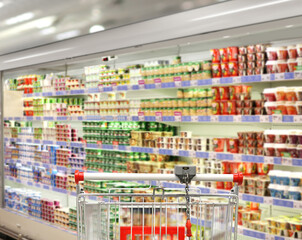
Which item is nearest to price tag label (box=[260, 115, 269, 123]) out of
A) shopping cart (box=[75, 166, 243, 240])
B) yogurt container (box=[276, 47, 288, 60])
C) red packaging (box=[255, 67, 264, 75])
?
red packaging (box=[255, 67, 264, 75])

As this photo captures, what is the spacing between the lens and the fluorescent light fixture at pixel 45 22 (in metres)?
4.95

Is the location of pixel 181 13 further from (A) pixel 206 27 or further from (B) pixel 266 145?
(B) pixel 266 145

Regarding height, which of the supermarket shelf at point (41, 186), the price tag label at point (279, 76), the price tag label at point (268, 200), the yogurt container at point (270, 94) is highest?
the price tag label at point (279, 76)

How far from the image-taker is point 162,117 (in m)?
4.96

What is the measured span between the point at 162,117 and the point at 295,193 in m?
1.73

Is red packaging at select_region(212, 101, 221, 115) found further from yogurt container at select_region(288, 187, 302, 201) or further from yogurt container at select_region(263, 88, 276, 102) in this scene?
yogurt container at select_region(288, 187, 302, 201)

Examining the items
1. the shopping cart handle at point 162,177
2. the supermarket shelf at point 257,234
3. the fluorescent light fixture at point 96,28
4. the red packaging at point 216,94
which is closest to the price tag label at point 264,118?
the red packaging at point 216,94

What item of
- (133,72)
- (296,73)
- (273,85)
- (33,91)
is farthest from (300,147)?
(33,91)

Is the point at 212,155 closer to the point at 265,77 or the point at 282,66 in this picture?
the point at 265,77

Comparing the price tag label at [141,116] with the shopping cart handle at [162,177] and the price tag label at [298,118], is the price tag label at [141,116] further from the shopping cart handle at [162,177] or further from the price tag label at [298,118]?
the shopping cart handle at [162,177]

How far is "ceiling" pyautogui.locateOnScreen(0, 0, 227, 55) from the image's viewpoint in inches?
164

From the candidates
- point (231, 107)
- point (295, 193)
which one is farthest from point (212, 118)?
point (295, 193)

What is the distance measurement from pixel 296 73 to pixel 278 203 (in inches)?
43.5

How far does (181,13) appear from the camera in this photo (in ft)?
14.6
